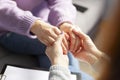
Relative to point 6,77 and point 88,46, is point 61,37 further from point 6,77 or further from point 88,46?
→ point 6,77

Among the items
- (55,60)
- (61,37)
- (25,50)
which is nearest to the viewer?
(55,60)

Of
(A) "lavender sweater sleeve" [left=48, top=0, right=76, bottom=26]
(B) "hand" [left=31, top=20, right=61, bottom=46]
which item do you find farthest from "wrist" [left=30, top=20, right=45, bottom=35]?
(A) "lavender sweater sleeve" [left=48, top=0, right=76, bottom=26]

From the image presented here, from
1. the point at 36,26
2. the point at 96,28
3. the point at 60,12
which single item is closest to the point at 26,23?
the point at 36,26

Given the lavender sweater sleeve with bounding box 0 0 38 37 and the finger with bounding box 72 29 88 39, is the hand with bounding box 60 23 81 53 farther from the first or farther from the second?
the lavender sweater sleeve with bounding box 0 0 38 37

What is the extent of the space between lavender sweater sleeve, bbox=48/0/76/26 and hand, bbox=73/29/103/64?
8 centimetres

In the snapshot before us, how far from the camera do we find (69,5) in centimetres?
98

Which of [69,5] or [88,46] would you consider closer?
[88,46]

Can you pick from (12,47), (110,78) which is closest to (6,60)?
(12,47)

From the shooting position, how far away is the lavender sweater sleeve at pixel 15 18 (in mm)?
821

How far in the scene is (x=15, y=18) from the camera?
830mm

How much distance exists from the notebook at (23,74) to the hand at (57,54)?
0.24 ft

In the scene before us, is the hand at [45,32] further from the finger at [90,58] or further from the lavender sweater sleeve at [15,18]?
the finger at [90,58]

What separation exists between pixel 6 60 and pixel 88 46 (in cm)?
31

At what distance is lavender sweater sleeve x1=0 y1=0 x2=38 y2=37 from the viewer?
82 cm
